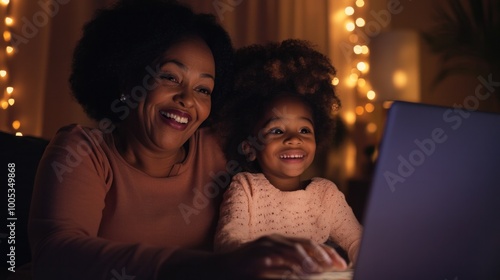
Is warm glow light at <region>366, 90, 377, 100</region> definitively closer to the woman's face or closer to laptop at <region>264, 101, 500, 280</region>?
the woman's face

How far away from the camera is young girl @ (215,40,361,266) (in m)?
1.35

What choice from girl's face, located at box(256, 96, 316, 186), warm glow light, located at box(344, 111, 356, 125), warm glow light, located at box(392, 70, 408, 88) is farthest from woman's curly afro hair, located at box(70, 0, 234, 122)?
warm glow light, located at box(344, 111, 356, 125)

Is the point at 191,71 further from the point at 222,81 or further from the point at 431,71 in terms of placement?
the point at 431,71

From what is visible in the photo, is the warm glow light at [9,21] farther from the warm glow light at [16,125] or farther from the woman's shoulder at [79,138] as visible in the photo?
the woman's shoulder at [79,138]

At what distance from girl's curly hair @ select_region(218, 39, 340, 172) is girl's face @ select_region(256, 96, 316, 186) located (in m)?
0.05

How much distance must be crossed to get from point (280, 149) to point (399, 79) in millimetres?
2046

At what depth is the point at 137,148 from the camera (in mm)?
1359

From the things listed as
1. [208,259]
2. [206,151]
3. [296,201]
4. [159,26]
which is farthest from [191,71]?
[208,259]

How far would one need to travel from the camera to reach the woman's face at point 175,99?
1.31m

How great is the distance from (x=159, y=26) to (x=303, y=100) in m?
0.47

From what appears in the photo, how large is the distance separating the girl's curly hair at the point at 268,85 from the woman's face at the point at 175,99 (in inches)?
7.7

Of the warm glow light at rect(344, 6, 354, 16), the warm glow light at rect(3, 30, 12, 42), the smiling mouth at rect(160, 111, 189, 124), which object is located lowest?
the smiling mouth at rect(160, 111, 189, 124)

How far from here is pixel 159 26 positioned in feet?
4.56

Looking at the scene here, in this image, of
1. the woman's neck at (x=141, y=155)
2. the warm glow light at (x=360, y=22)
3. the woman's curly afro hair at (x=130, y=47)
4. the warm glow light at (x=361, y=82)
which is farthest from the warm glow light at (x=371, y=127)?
the woman's neck at (x=141, y=155)
